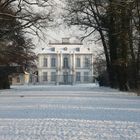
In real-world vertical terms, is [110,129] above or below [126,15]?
below

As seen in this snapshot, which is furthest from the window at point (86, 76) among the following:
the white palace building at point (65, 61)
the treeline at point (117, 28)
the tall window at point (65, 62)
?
the treeline at point (117, 28)

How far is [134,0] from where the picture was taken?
35656 mm

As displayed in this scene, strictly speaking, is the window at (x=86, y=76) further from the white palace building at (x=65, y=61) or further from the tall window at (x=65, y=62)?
the tall window at (x=65, y=62)

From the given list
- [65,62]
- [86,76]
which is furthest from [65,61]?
[86,76]

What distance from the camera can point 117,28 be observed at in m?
51.2

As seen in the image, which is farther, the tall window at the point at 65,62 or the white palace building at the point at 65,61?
the tall window at the point at 65,62

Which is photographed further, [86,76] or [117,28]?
[86,76]

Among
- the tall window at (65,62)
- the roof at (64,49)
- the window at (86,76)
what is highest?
the roof at (64,49)

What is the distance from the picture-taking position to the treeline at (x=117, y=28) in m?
46.9

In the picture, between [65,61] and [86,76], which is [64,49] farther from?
[86,76]

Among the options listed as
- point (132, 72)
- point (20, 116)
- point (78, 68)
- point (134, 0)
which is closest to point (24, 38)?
point (132, 72)

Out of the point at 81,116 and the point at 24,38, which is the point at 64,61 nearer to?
the point at 24,38

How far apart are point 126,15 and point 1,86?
27.1 m

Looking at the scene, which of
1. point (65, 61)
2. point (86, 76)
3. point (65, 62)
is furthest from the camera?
point (65, 61)
